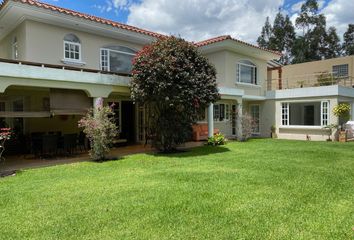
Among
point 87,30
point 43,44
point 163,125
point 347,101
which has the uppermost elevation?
point 87,30

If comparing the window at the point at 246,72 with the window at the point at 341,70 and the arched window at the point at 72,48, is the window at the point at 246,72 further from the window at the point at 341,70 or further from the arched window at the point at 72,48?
the window at the point at 341,70

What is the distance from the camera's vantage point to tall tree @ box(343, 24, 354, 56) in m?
50.7

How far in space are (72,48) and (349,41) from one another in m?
51.4

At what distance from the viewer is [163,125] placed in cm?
1396

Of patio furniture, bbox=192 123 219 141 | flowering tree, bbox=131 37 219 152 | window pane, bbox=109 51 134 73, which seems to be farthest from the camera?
patio furniture, bbox=192 123 219 141

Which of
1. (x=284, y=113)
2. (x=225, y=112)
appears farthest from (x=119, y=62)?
(x=284, y=113)

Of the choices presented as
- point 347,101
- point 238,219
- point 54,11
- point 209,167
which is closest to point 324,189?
point 238,219

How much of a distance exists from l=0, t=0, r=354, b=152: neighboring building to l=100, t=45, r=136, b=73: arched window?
0.05 metres

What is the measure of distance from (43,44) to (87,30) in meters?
2.39

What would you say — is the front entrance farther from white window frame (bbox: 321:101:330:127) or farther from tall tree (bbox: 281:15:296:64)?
tall tree (bbox: 281:15:296:64)

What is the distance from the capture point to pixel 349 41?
51.5 m

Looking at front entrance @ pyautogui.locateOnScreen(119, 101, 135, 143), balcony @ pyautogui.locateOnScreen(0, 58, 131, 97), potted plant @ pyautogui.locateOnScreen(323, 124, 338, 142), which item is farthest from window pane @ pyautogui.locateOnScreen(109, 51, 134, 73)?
potted plant @ pyautogui.locateOnScreen(323, 124, 338, 142)

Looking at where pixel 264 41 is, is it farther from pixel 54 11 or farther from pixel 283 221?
pixel 283 221

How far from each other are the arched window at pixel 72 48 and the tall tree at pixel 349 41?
49735 millimetres
